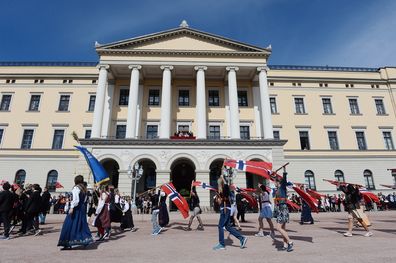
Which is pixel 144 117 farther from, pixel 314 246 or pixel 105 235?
pixel 314 246

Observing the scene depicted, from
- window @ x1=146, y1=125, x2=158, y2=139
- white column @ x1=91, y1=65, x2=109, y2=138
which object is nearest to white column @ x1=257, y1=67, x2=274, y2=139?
window @ x1=146, y1=125, x2=158, y2=139

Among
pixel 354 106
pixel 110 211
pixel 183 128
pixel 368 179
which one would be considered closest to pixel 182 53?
pixel 183 128

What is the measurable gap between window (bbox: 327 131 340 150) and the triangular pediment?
1379 cm

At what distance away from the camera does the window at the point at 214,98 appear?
30.9 meters

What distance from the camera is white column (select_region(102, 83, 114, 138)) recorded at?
2814 centimetres

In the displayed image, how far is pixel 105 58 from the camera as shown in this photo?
93.0 feet

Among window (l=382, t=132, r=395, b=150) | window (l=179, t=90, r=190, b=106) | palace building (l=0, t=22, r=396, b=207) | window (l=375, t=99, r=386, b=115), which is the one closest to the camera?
palace building (l=0, t=22, r=396, b=207)

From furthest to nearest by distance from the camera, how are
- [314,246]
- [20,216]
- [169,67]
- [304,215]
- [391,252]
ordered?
[169,67] < [304,215] < [20,216] < [314,246] < [391,252]

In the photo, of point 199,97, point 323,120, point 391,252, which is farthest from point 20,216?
point 323,120

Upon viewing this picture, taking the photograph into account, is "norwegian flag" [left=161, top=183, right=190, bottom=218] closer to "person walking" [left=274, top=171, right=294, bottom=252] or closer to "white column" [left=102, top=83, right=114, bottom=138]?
"person walking" [left=274, top=171, right=294, bottom=252]

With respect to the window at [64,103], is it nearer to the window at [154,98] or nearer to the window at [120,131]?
the window at [120,131]

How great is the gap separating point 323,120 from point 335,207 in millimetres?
11935

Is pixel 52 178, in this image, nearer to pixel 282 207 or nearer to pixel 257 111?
pixel 257 111

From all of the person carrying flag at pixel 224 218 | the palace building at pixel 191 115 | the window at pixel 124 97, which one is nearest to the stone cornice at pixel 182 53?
the palace building at pixel 191 115
